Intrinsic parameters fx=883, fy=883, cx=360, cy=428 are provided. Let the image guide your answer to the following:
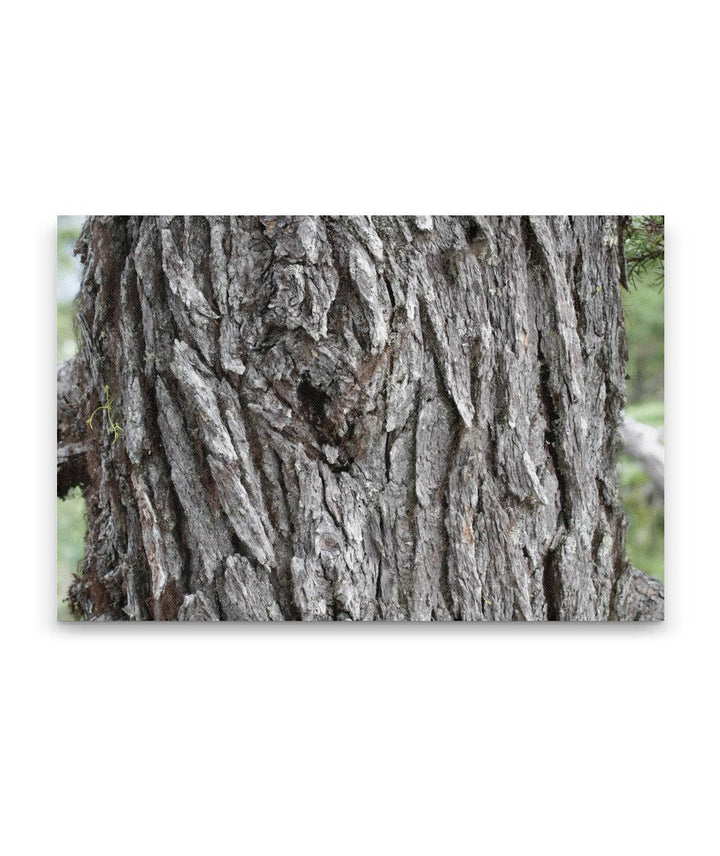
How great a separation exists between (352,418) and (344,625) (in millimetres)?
462

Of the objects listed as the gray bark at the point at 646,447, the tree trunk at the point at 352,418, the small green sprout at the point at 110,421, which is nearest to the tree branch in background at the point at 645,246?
the tree trunk at the point at 352,418

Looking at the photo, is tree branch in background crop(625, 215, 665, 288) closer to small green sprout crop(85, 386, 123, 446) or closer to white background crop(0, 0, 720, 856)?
white background crop(0, 0, 720, 856)

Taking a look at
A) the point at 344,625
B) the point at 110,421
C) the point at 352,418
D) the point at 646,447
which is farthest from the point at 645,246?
the point at 110,421

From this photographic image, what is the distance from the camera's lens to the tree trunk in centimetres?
185

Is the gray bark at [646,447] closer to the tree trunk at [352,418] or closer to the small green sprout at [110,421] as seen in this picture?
the tree trunk at [352,418]

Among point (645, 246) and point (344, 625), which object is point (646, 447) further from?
point (344, 625)

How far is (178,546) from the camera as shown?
1891 mm

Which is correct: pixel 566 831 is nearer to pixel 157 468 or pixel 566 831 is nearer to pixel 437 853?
pixel 437 853

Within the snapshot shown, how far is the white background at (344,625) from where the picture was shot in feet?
6.29

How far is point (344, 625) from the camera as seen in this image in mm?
1940

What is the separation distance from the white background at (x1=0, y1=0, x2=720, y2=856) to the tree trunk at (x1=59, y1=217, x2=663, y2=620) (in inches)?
3.9

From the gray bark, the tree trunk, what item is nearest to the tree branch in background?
the tree trunk
